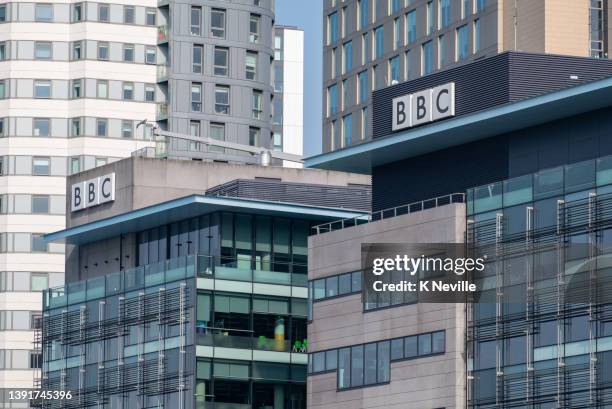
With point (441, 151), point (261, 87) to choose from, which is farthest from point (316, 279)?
point (261, 87)

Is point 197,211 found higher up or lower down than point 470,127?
lower down

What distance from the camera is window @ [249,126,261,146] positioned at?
570 ft

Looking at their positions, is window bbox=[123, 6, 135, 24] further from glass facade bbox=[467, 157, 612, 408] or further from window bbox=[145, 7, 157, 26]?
glass facade bbox=[467, 157, 612, 408]

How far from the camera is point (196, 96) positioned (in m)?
173

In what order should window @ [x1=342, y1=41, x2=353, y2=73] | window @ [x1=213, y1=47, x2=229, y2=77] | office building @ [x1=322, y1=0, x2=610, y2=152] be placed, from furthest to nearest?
window @ [x1=342, y1=41, x2=353, y2=73] → window @ [x1=213, y1=47, x2=229, y2=77] → office building @ [x1=322, y1=0, x2=610, y2=152]

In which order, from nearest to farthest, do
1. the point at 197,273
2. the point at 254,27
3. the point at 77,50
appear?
1. the point at 197,273
2. the point at 254,27
3. the point at 77,50

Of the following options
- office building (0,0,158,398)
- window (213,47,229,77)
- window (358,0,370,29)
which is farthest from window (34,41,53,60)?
window (358,0,370,29)

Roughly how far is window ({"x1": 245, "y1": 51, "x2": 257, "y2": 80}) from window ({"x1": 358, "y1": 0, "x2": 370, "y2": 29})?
356 inches

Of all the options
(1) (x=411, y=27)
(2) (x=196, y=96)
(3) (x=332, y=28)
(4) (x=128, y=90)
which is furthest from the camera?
(3) (x=332, y=28)

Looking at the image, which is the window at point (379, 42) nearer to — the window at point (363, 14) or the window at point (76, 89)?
the window at point (363, 14)

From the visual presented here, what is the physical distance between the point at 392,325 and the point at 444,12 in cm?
6235

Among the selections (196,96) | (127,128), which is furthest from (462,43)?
(127,128)

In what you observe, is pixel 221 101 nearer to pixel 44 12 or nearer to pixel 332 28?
→ pixel 332 28

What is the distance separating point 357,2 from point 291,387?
61355 millimetres
